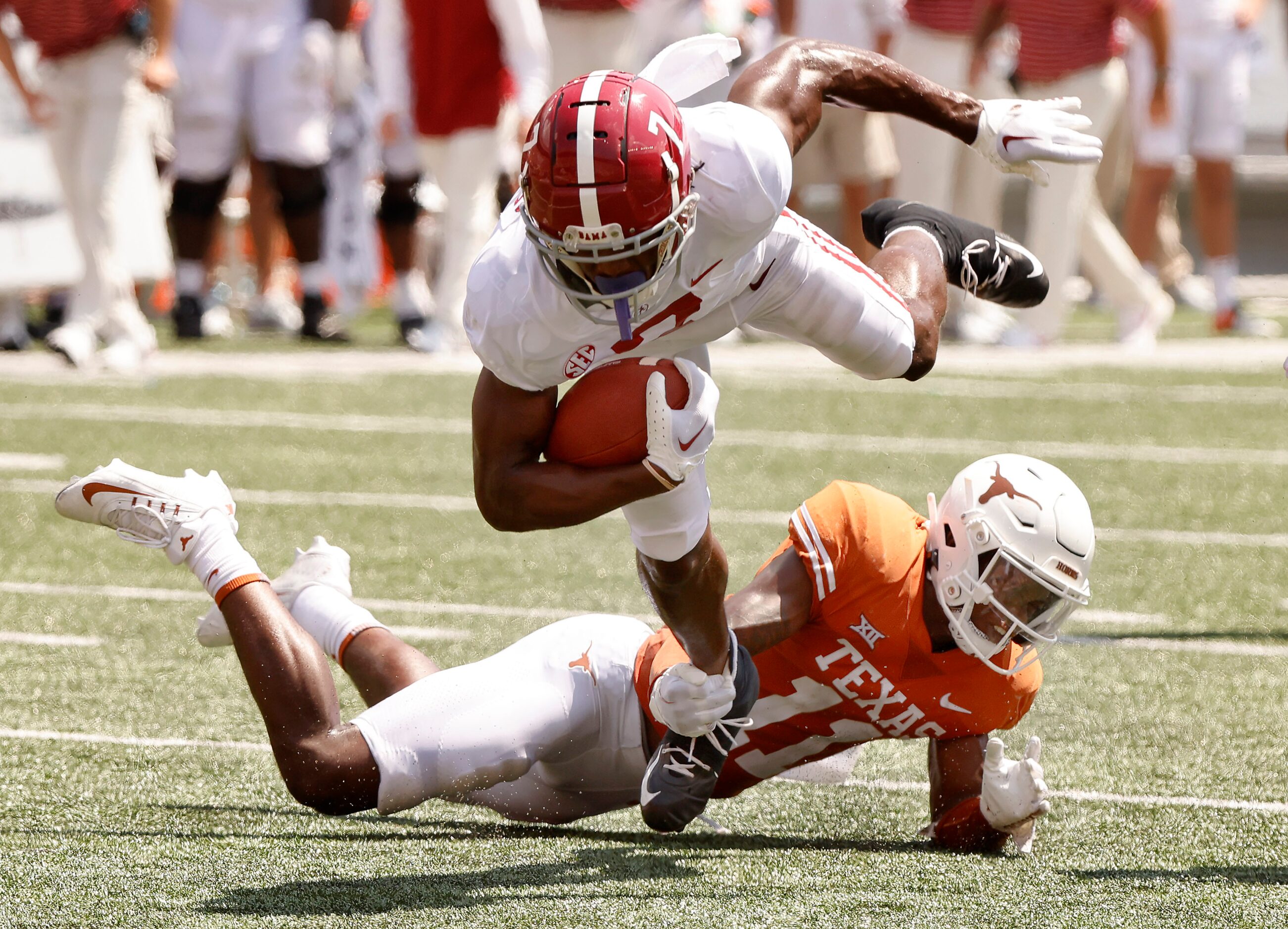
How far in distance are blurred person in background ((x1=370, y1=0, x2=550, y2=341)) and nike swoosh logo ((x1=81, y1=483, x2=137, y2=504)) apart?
5006mm

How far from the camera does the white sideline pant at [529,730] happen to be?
118 inches

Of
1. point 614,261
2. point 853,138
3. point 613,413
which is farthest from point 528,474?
point 853,138

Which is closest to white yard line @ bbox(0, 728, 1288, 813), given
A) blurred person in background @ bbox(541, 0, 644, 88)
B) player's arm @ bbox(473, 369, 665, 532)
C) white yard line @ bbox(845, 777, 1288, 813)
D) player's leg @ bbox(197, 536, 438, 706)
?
white yard line @ bbox(845, 777, 1288, 813)

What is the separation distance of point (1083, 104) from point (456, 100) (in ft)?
9.33

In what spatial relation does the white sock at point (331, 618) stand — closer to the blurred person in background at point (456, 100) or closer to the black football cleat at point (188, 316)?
the blurred person in background at point (456, 100)

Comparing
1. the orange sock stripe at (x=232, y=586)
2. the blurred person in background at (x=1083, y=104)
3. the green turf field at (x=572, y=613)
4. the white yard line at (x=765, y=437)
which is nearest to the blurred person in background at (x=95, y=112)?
the green turf field at (x=572, y=613)

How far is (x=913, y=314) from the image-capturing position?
11.5 feet

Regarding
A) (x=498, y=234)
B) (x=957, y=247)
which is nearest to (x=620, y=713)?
(x=498, y=234)

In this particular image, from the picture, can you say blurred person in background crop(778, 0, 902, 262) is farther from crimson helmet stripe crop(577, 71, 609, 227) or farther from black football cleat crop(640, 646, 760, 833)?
crimson helmet stripe crop(577, 71, 609, 227)

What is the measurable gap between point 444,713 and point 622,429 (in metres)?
0.59

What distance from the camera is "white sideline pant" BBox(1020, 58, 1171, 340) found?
8.48 metres

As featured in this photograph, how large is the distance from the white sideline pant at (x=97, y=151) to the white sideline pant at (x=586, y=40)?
1.96 meters

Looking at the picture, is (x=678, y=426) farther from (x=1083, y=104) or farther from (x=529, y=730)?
(x=1083, y=104)

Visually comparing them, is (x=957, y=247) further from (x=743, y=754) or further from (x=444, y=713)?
(x=444, y=713)
